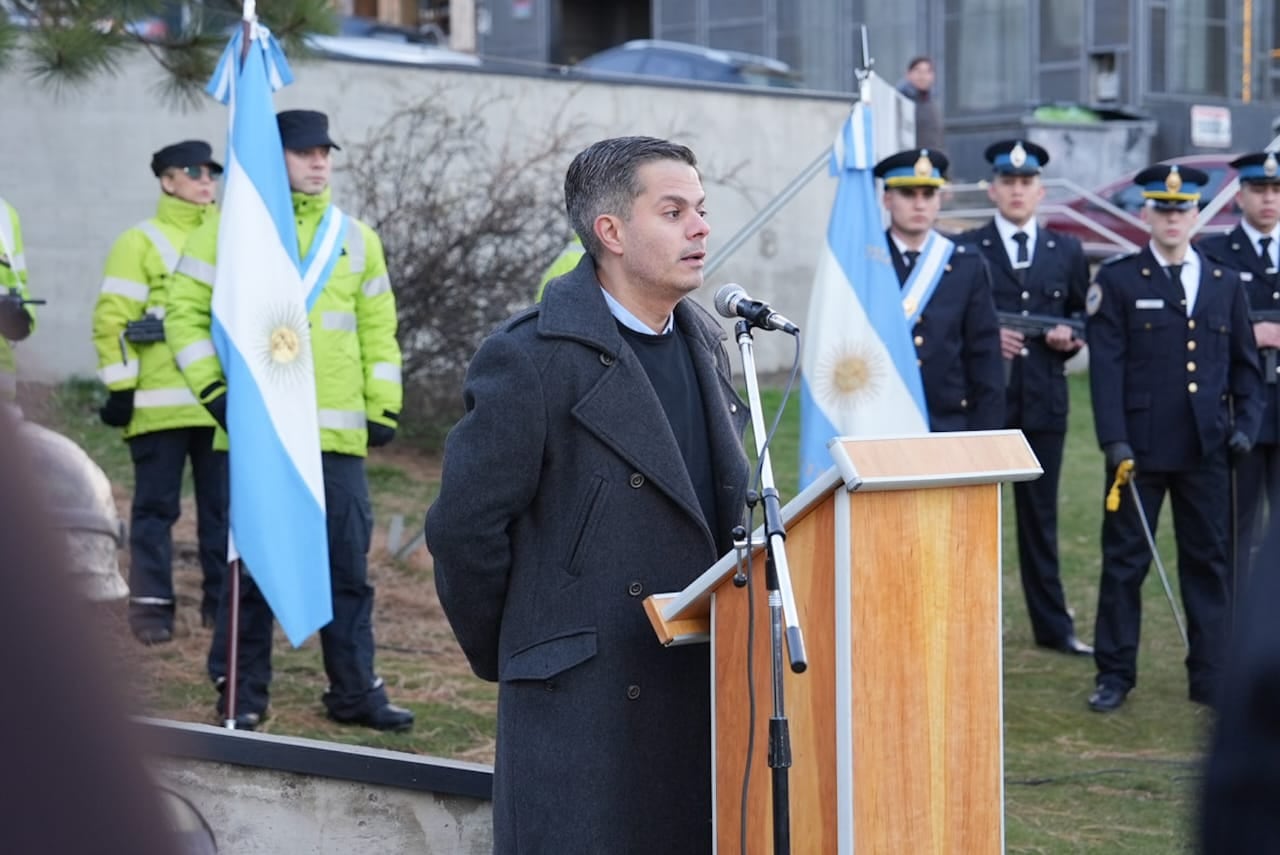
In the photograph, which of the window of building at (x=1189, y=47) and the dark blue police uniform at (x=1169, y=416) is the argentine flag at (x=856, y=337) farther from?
the window of building at (x=1189, y=47)

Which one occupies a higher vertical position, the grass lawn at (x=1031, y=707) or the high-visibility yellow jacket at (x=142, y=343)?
the high-visibility yellow jacket at (x=142, y=343)

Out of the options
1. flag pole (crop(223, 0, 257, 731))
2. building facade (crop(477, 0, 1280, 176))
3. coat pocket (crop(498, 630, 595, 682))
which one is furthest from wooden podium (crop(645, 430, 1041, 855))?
building facade (crop(477, 0, 1280, 176))

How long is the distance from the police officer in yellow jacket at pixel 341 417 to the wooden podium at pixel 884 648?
3.60 meters

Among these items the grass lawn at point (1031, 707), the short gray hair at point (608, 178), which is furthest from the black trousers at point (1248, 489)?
the short gray hair at point (608, 178)

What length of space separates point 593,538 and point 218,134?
11981 millimetres

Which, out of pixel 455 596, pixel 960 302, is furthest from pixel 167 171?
pixel 455 596

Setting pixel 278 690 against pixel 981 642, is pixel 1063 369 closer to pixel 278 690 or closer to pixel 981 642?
pixel 278 690

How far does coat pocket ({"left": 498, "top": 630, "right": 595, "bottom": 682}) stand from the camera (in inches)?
153

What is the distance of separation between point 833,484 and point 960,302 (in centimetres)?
480

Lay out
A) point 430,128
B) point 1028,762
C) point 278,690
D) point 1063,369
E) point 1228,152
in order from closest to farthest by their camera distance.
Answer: point 1028,762 < point 278,690 < point 1063,369 < point 430,128 < point 1228,152

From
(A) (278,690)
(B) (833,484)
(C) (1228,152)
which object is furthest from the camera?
(C) (1228,152)

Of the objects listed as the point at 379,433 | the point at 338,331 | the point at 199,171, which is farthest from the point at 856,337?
the point at 199,171

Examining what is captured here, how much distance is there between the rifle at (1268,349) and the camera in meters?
8.53

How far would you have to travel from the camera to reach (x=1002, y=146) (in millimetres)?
9461
